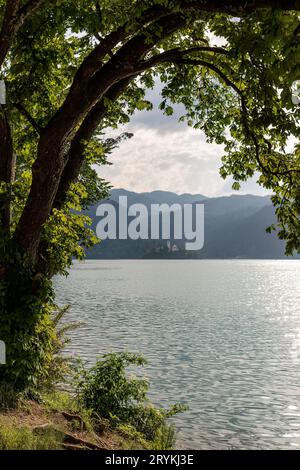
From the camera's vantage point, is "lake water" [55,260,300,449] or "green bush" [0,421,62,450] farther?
"lake water" [55,260,300,449]

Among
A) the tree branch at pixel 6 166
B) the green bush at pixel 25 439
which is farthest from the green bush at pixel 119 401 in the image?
the tree branch at pixel 6 166

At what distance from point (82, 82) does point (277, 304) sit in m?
76.6

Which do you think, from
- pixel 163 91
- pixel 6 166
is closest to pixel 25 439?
pixel 6 166

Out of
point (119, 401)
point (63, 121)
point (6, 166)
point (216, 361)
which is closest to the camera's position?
point (63, 121)

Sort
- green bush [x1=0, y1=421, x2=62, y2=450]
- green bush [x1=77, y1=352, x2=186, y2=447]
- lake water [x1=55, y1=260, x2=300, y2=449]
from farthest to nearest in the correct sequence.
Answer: lake water [x1=55, y1=260, x2=300, y2=449] → green bush [x1=77, y1=352, x2=186, y2=447] → green bush [x1=0, y1=421, x2=62, y2=450]

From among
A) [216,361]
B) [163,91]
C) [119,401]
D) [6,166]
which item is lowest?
[216,361]

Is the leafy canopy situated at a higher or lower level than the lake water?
higher

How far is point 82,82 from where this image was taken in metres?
12.5

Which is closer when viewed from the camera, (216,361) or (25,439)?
(25,439)

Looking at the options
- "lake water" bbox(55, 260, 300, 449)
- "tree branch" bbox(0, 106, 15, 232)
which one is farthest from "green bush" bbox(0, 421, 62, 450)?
"lake water" bbox(55, 260, 300, 449)

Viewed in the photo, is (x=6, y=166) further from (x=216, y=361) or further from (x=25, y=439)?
(x=216, y=361)

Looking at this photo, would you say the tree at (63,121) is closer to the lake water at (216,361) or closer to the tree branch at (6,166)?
the tree branch at (6,166)

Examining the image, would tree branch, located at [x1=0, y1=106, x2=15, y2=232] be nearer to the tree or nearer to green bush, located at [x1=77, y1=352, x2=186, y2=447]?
the tree

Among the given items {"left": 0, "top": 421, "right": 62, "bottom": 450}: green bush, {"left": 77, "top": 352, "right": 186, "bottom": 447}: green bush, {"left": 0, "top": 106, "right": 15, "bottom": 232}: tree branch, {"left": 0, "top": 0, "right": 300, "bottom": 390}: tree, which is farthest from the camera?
{"left": 77, "top": 352, "right": 186, "bottom": 447}: green bush
